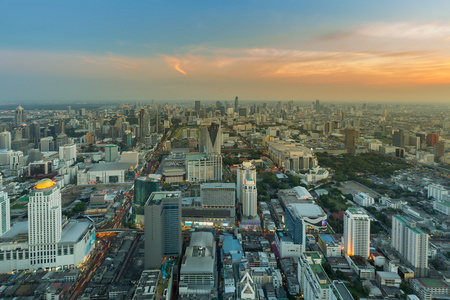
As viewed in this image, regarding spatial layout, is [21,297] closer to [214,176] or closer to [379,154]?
[214,176]

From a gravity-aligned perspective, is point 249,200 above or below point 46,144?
below

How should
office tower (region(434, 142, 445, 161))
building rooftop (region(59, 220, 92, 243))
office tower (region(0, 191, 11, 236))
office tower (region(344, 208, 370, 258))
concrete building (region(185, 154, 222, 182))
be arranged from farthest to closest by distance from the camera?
concrete building (region(185, 154, 222, 182))
office tower (region(434, 142, 445, 161))
office tower (region(0, 191, 11, 236))
office tower (region(344, 208, 370, 258))
building rooftop (region(59, 220, 92, 243))

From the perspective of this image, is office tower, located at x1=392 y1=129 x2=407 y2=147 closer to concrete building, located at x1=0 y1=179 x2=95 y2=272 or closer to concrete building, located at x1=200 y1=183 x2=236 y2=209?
concrete building, located at x1=200 y1=183 x2=236 y2=209

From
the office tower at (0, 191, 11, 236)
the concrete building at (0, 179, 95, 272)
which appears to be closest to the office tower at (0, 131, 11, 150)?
the office tower at (0, 191, 11, 236)

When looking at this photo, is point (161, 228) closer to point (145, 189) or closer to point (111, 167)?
point (145, 189)

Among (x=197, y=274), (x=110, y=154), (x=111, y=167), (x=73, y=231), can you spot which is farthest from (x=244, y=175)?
(x=110, y=154)

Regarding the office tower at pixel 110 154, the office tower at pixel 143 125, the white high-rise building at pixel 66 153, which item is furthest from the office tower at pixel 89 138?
the office tower at pixel 110 154

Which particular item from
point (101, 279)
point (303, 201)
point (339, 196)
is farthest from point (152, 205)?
point (339, 196)
